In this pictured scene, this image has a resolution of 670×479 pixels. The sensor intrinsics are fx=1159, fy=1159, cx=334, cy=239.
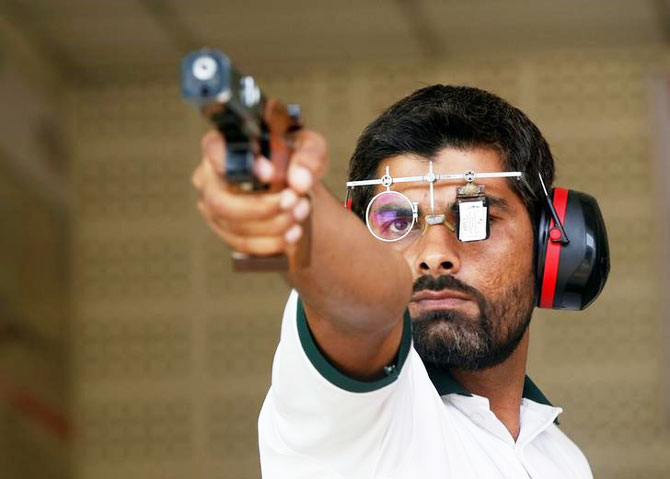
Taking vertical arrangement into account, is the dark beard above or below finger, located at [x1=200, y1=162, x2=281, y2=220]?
below

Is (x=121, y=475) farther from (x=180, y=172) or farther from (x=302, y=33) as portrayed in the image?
Result: (x=302, y=33)

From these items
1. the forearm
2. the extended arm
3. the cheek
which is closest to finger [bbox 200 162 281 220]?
the extended arm

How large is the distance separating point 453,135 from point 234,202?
3.31 feet

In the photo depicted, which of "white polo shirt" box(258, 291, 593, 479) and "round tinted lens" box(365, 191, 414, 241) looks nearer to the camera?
"white polo shirt" box(258, 291, 593, 479)

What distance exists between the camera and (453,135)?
2.00 metres

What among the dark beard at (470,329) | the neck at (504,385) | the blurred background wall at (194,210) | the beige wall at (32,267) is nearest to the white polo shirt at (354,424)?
the dark beard at (470,329)

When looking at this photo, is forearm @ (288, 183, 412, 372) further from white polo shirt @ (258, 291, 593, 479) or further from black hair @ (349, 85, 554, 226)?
black hair @ (349, 85, 554, 226)

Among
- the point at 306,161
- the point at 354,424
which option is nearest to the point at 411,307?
the point at 354,424

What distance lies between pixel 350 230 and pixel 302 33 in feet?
12.8

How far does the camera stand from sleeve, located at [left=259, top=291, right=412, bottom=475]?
131 centimetres

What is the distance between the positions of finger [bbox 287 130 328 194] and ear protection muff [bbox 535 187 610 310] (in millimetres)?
982

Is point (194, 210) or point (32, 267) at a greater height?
point (194, 210)

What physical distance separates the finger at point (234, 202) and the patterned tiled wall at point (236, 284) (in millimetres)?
4156

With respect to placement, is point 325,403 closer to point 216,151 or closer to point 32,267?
point 216,151
